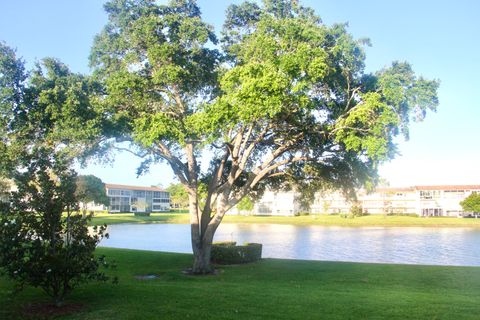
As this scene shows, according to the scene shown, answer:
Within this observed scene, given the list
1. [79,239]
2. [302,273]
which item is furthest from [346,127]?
[79,239]

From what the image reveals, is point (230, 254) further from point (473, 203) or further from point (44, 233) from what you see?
point (473, 203)

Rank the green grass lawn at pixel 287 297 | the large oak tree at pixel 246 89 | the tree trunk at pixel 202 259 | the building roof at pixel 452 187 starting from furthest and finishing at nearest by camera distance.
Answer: the building roof at pixel 452 187 → the tree trunk at pixel 202 259 → the large oak tree at pixel 246 89 → the green grass lawn at pixel 287 297

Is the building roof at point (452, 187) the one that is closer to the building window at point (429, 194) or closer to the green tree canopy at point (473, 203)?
the building window at point (429, 194)

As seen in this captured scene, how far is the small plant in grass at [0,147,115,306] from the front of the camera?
10461 mm

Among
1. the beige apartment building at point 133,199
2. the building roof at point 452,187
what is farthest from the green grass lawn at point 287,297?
the beige apartment building at point 133,199

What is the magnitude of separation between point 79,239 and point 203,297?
12.7 ft

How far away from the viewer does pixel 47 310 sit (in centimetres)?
1116

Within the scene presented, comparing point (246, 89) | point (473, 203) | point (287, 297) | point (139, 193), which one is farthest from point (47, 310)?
point (139, 193)

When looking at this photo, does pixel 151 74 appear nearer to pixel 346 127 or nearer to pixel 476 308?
pixel 346 127

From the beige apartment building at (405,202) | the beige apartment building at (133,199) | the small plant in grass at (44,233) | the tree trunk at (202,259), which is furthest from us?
the beige apartment building at (133,199)

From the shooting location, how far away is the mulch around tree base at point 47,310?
10.7m

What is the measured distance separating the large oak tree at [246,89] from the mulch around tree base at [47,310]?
746 cm

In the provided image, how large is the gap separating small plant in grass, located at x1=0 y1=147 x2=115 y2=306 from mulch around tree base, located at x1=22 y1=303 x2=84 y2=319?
26 cm

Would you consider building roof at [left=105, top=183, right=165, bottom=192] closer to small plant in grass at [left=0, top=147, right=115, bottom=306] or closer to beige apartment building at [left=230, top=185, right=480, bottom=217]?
beige apartment building at [left=230, top=185, right=480, bottom=217]
